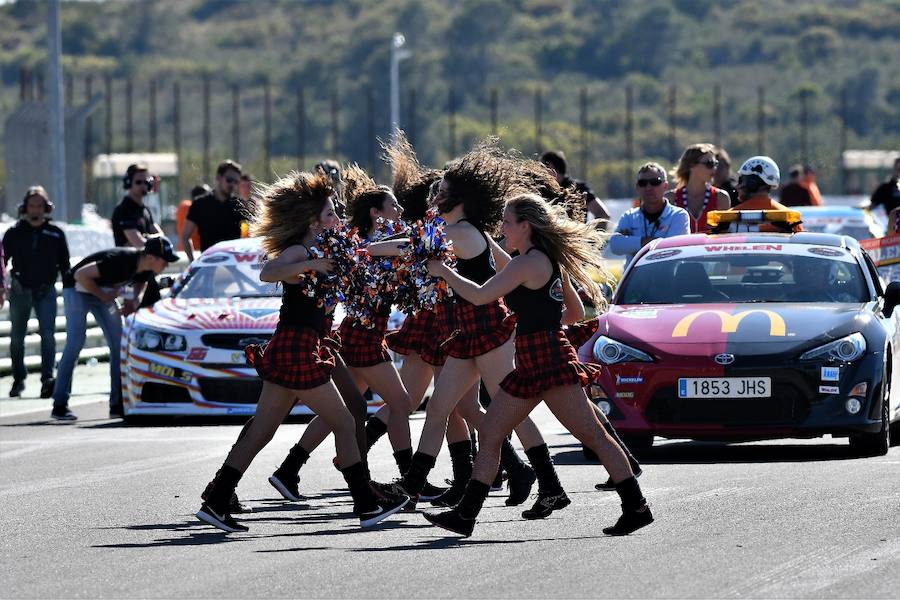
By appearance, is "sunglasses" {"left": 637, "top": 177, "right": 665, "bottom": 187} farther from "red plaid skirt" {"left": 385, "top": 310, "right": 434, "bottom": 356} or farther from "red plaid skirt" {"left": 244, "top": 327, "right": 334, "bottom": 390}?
"red plaid skirt" {"left": 244, "top": 327, "right": 334, "bottom": 390}

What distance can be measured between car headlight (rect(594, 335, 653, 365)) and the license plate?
319 millimetres

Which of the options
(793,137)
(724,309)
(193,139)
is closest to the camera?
(724,309)

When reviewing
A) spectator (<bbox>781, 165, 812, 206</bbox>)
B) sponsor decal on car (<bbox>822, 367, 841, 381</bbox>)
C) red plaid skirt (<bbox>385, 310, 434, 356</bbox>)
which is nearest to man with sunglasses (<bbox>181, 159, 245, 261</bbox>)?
sponsor decal on car (<bbox>822, 367, 841, 381</bbox>)

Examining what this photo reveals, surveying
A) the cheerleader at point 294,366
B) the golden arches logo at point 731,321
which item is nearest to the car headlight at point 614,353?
the golden arches logo at point 731,321

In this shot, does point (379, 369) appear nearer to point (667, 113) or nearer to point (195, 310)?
point (195, 310)

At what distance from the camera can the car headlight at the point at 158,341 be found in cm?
1566

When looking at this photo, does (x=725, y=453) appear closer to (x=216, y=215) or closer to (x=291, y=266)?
(x=291, y=266)

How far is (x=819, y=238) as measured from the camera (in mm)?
13828

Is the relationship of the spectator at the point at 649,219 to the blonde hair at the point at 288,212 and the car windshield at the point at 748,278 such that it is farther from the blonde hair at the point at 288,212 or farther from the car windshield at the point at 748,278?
the blonde hair at the point at 288,212

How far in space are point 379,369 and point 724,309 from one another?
2.98 m

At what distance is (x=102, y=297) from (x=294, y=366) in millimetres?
7378

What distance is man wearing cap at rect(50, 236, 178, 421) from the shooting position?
16.5 m

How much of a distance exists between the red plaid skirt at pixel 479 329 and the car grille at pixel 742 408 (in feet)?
7.88

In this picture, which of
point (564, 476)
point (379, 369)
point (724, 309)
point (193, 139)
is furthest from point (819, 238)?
point (193, 139)
